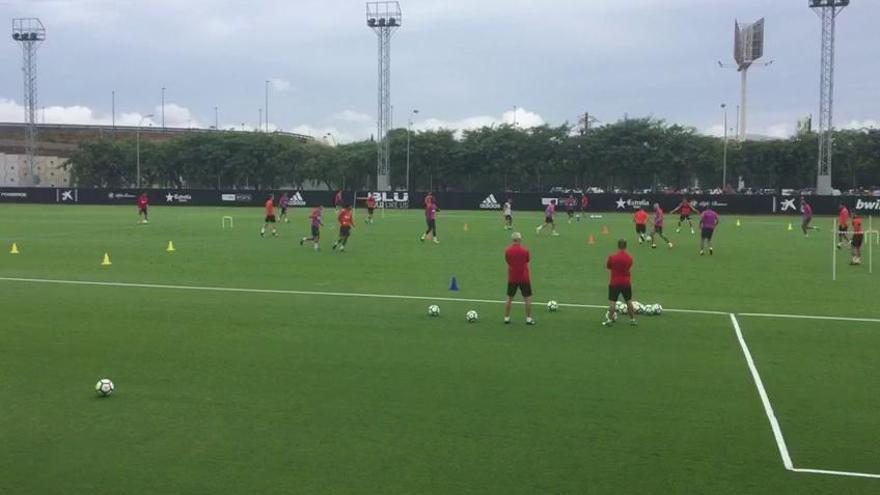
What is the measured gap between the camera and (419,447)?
7.30m

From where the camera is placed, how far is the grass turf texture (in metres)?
6.70

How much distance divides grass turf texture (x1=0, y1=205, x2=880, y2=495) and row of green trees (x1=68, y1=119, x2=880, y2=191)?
226ft

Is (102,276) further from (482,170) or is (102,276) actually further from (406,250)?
(482,170)

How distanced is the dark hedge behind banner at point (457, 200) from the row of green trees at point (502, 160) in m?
23.5

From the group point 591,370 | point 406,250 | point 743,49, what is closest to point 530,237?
point 406,250

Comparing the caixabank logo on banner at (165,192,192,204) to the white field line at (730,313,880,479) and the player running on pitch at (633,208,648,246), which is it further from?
the white field line at (730,313,880,479)

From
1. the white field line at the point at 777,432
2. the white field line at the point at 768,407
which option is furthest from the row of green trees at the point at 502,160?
the white field line at the point at 777,432

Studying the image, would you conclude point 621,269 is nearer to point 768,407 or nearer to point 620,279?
point 620,279

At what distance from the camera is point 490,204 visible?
65562 millimetres

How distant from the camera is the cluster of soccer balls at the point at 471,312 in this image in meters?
14.1

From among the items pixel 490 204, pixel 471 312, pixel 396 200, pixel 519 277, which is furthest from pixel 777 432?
pixel 396 200

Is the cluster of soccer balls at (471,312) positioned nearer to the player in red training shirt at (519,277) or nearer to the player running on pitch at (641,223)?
the player in red training shirt at (519,277)

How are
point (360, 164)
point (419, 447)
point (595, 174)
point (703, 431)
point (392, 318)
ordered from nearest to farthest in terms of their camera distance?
1. point (419, 447)
2. point (703, 431)
3. point (392, 318)
4. point (595, 174)
5. point (360, 164)

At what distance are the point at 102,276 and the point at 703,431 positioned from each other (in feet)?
55.8
